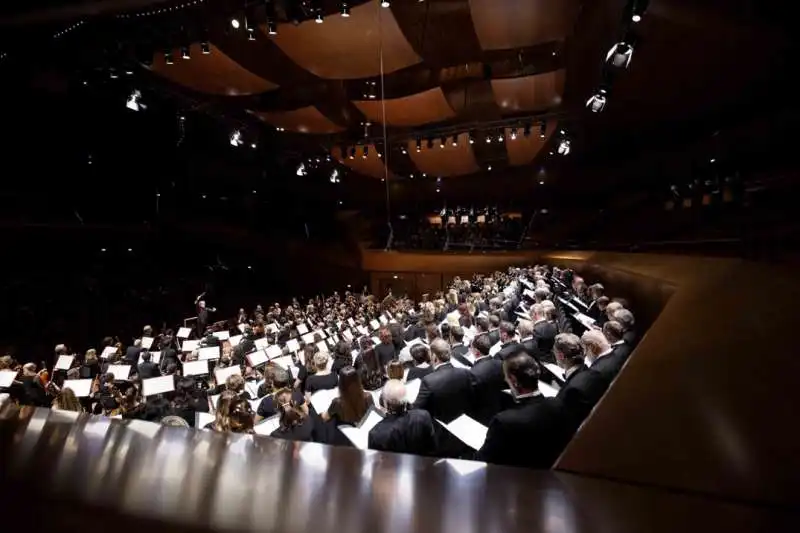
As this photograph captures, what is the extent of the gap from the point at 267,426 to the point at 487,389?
179cm

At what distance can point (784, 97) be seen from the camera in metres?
7.62

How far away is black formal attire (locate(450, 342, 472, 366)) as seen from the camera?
4.25m

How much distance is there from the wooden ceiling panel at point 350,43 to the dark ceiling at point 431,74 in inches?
1.5

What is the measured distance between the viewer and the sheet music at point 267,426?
8.83 ft

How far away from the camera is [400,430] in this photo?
7.79ft

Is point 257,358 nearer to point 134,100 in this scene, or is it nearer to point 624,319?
point 624,319

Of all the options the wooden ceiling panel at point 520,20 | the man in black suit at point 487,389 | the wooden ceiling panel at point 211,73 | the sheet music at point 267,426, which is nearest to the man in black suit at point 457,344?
the man in black suit at point 487,389

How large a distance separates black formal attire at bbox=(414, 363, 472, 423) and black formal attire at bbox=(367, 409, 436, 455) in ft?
2.16

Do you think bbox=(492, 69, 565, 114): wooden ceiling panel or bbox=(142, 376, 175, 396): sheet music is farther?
bbox=(492, 69, 565, 114): wooden ceiling panel

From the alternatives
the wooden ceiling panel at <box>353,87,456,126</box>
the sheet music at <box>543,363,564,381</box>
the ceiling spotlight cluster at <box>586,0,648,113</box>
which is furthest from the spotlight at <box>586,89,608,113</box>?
the sheet music at <box>543,363,564,381</box>

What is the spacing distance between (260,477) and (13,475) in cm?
75

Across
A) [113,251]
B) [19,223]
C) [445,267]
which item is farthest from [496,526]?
[445,267]

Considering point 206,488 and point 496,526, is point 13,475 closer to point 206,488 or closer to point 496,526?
point 206,488

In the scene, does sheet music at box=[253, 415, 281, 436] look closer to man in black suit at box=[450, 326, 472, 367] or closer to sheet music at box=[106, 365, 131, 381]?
man in black suit at box=[450, 326, 472, 367]
